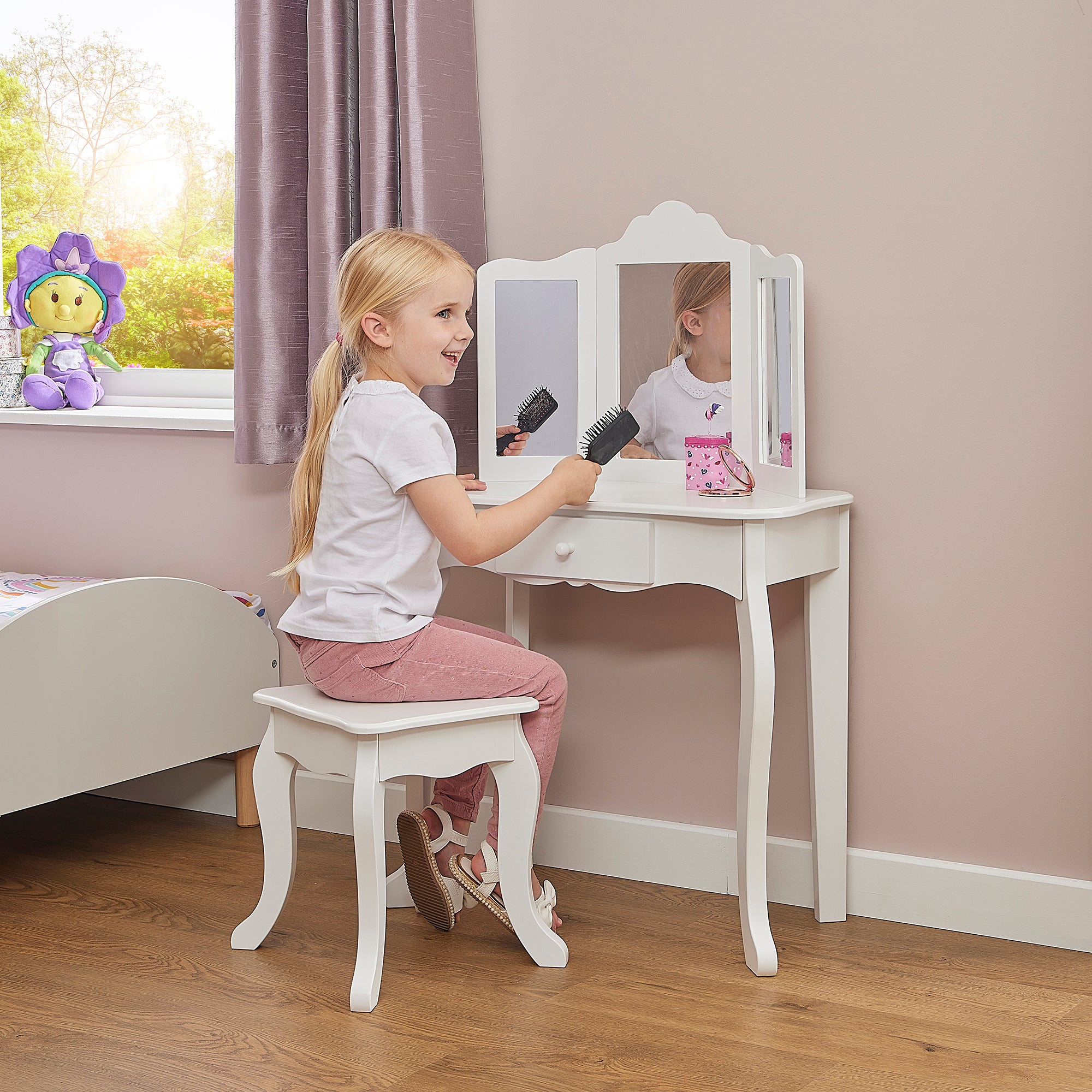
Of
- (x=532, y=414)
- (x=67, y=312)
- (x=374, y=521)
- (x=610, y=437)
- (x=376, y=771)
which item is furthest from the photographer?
(x=67, y=312)

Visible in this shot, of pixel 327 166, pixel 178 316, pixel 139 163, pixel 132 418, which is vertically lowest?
pixel 132 418

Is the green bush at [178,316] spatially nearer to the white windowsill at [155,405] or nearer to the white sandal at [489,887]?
the white windowsill at [155,405]

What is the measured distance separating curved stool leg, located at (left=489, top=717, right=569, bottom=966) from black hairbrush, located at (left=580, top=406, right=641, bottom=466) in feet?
1.34

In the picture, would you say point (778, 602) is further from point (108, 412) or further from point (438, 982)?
point (108, 412)

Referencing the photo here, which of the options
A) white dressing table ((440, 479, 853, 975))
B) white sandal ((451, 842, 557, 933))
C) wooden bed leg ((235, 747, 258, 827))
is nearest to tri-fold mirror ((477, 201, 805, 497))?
white dressing table ((440, 479, 853, 975))

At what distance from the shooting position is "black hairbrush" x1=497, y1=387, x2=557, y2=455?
6.97 ft

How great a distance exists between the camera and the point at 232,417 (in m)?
2.51

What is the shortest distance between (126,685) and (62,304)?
3.33ft

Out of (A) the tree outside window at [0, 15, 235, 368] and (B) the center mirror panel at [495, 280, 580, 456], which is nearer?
(B) the center mirror panel at [495, 280, 580, 456]

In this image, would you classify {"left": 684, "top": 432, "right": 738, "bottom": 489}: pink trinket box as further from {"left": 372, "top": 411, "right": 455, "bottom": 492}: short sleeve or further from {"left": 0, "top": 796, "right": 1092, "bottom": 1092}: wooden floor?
{"left": 0, "top": 796, "right": 1092, "bottom": 1092}: wooden floor

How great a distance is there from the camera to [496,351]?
2129 mm

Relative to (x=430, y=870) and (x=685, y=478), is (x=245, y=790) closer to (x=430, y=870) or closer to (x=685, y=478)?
(x=430, y=870)

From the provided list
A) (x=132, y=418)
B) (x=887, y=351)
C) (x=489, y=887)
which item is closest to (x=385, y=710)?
(x=489, y=887)

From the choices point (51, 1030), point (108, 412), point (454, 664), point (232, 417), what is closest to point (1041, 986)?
point (454, 664)
